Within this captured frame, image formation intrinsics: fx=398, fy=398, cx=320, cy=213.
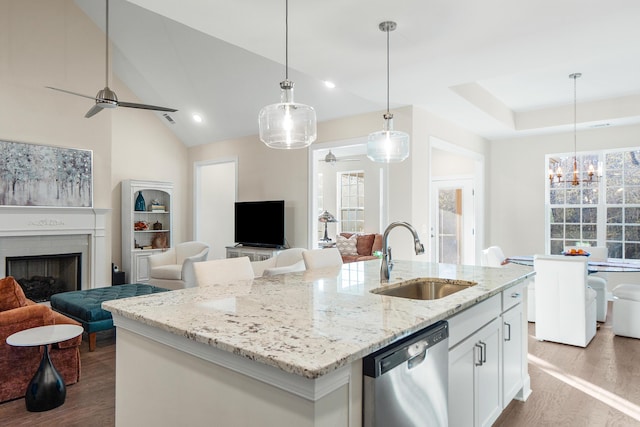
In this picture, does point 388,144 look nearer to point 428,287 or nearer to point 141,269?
point 428,287

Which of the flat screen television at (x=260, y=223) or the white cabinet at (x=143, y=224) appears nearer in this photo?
the flat screen television at (x=260, y=223)

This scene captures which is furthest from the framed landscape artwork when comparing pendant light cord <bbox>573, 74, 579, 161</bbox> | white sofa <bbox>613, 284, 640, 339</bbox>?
white sofa <bbox>613, 284, 640, 339</bbox>

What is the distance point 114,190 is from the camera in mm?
7277

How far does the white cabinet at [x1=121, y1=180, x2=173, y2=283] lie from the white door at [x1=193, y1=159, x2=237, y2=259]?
0.61 meters

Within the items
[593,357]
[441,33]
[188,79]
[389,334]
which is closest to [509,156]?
[593,357]

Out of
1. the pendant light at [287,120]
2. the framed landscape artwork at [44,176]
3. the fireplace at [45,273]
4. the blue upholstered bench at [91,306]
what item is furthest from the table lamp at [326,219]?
the pendant light at [287,120]

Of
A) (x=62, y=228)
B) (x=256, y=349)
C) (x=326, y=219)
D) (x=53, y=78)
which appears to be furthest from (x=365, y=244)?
(x=256, y=349)

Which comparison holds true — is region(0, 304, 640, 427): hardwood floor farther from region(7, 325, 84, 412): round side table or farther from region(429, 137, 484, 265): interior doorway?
region(429, 137, 484, 265): interior doorway

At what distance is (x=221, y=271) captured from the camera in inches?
95.8

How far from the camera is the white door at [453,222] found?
765 cm

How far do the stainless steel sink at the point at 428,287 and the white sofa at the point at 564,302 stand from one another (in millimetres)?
2197

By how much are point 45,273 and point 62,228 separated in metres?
0.73

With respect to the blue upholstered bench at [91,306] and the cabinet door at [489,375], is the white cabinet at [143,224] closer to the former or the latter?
the blue upholstered bench at [91,306]

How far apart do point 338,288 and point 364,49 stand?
2.13m
